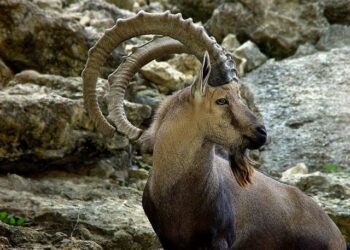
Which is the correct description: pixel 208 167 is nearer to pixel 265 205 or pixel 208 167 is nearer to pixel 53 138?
pixel 265 205

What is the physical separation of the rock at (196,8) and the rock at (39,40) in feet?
42.0

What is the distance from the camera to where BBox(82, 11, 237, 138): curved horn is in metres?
8.11

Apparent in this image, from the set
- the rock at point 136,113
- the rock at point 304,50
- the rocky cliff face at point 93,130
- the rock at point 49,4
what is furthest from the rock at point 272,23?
the rock at point 136,113

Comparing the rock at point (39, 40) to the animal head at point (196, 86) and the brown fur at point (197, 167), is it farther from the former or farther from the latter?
the brown fur at point (197, 167)

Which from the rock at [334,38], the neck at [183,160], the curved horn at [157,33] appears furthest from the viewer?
the rock at [334,38]

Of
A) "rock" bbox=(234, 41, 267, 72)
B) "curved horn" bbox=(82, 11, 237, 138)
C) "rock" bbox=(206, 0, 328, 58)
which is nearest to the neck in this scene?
"curved horn" bbox=(82, 11, 237, 138)

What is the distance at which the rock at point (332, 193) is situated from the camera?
36.6ft

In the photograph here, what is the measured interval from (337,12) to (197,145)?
17747 millimetres

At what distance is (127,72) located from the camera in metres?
8.85

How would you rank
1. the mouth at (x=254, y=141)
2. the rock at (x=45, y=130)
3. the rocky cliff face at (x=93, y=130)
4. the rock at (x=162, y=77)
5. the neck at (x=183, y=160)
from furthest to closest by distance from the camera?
the rock at (x=162, y=77) → the rock at (x=45, y=130) → the rocky cliff face at (x=93, y=130) → the neck at (x=183, y=160) → the mouth at (x=254, y=141)

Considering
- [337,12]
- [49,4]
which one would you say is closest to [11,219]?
[49,4]

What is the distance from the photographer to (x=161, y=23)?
834 cm

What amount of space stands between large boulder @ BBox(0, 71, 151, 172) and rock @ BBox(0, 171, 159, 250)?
368 millimetres

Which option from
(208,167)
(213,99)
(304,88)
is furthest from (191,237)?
(304,88)
